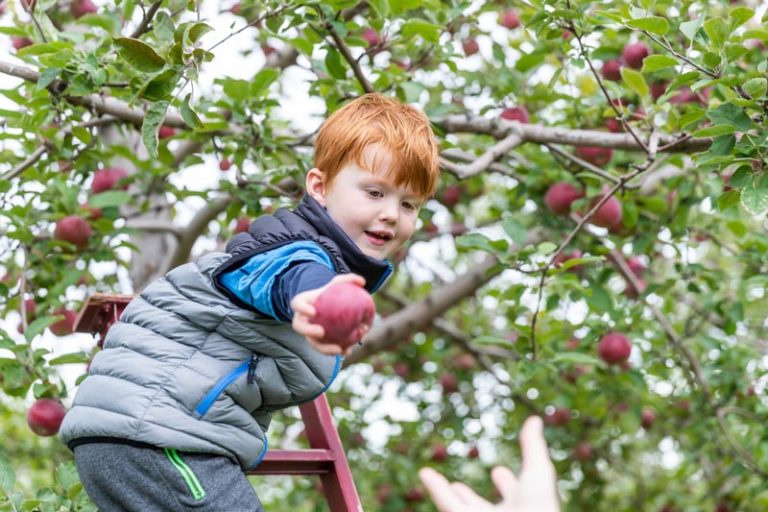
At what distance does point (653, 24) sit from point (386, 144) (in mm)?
709

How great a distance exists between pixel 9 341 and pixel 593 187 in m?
1.69

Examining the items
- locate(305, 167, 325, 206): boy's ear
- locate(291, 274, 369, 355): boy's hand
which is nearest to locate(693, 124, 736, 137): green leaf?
locate(305, 167, 325, 206): boy's ear

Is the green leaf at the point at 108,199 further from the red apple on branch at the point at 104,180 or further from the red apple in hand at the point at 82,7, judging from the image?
the red apple in hand at the point at 82,7

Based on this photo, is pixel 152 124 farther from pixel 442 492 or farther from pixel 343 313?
pixel 442 492

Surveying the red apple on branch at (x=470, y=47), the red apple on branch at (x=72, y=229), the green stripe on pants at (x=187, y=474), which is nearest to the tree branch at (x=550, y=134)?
the red apple on branch at (x=470, y=47)

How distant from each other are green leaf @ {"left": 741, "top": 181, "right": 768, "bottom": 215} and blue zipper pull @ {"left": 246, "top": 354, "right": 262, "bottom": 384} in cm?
104

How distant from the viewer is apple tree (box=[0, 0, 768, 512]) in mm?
2170

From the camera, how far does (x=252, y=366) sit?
5.19ft

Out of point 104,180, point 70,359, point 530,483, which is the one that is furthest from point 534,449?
point 104,180

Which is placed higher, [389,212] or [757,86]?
[389,212]

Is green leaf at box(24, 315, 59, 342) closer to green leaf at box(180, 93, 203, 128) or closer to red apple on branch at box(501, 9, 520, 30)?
green leaf at box(180, 93, 203, 128)

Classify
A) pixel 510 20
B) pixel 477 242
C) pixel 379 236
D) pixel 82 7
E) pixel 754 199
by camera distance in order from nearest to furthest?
1. pixel 379 236
2. pixel 754 199
3. pixel 477 242
4. pixel 82 7
5. pixel 510 20

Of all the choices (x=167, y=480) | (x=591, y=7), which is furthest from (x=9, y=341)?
(x=591, y=7)

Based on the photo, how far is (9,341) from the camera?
2.31m
